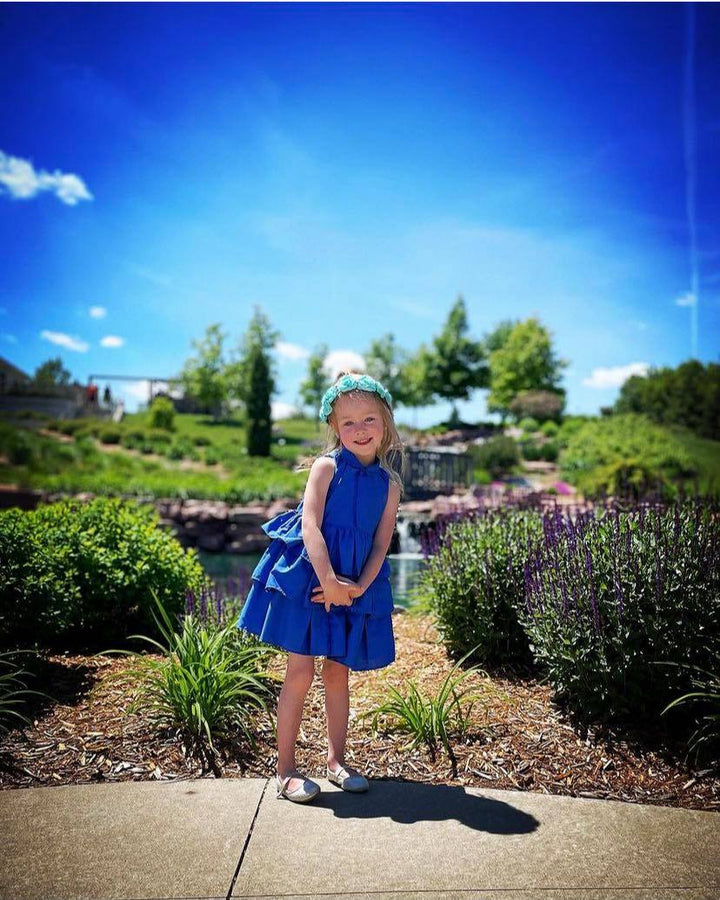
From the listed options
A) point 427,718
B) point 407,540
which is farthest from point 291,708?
point 407,540

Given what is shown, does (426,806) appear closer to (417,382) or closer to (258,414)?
(258,414)

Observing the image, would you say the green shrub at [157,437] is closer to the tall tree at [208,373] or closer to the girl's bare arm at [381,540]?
the tall tree at [208,373]

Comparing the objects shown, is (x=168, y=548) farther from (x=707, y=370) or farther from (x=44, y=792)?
(x=707, y=370)

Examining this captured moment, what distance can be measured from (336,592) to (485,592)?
1.75m

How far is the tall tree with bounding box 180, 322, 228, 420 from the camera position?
37.6 m

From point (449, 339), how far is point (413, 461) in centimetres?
2496

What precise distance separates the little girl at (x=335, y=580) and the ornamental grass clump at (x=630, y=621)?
1.01m

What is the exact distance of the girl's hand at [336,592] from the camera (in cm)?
232

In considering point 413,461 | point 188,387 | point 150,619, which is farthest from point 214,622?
point 188,387

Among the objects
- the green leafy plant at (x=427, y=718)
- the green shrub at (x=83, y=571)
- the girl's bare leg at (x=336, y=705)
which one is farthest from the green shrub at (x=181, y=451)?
the girl's bare leg at (x=336, y=705)

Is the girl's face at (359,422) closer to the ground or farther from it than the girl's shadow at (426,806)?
farther from it

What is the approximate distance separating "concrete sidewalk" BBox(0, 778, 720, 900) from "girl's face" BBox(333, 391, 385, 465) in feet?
4.47

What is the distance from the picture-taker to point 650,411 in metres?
33.3

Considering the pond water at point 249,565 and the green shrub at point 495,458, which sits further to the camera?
the green shrub at point 495,458
